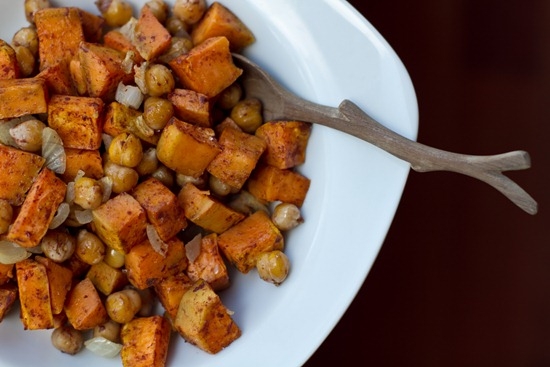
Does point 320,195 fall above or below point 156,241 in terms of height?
above

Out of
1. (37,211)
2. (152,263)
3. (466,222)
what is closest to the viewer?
(37,211)

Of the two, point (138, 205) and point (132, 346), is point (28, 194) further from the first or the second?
point (132, 346)

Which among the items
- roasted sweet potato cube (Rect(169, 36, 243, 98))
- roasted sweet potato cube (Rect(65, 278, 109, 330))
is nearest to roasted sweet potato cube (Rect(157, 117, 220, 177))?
roasted sweet potato cube (Rect(169, 36, 243, 98))

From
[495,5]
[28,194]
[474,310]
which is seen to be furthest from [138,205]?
[495,5]

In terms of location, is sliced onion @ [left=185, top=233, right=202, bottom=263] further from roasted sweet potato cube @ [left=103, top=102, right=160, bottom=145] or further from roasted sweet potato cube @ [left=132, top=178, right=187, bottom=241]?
roasted sweet potato cube @ [left=103, top=102, right=160, bottom=145]

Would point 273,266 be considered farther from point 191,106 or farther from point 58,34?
point 58,34

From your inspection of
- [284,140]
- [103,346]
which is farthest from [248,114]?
[103,346]
